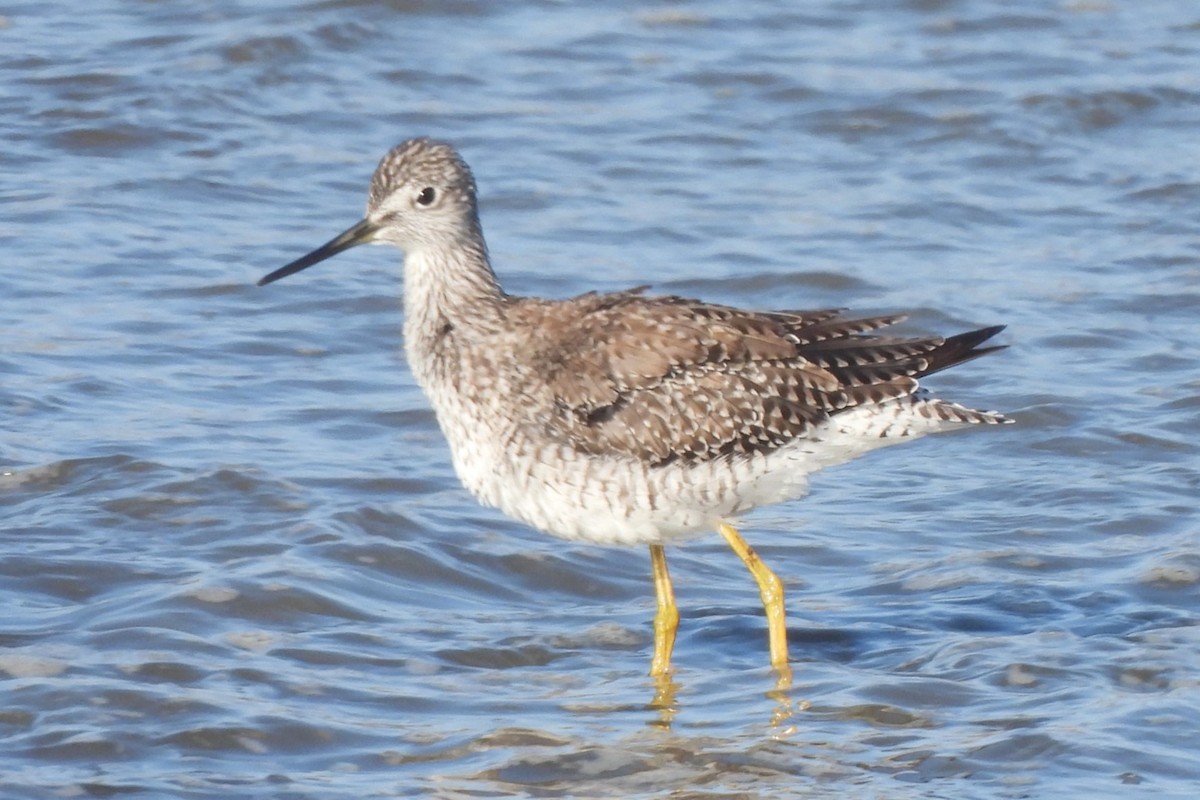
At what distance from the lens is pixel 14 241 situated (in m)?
13.4

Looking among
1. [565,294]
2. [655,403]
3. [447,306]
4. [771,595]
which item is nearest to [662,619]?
[771,595]

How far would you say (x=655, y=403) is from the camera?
871cm

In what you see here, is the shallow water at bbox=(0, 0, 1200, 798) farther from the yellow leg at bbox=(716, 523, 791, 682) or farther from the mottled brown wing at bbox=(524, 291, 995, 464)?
Result: the mottled brown wing at bbox=(524, 291, 995, 464)

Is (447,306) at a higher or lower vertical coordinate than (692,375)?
higher

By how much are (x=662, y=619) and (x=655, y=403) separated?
994mm

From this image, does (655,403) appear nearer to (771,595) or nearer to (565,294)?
(771,595)

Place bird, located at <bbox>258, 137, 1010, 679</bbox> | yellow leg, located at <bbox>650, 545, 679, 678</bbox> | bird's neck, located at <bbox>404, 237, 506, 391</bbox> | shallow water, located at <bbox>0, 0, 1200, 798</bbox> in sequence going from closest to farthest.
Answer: shallow water, located at <bbox>0, 0, 1200, 798</bbox>, bird, located at <bbox>258, 137, 1010, 679</bbox>, yellow leg, located at <bbox>650, 545, 679, 678</bbox>, bird's neck, located at <bbox>404, 237, 506, 391</bbox>

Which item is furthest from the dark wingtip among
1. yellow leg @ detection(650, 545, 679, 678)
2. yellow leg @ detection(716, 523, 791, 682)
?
yellow leg @ detection(650, 545, 679, 678)

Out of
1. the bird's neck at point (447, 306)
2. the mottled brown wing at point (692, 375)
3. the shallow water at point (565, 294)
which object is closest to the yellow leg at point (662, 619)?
the shallow water at point (565, 294)

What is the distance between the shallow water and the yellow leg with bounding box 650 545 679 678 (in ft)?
0.47

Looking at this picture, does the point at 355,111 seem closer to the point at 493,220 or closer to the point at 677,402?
the point at 493,220

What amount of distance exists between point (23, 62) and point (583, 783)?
10.3 m

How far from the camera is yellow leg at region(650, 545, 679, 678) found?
8.85 meters

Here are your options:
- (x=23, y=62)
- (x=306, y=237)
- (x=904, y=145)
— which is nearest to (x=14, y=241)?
(x=306, y=237)
